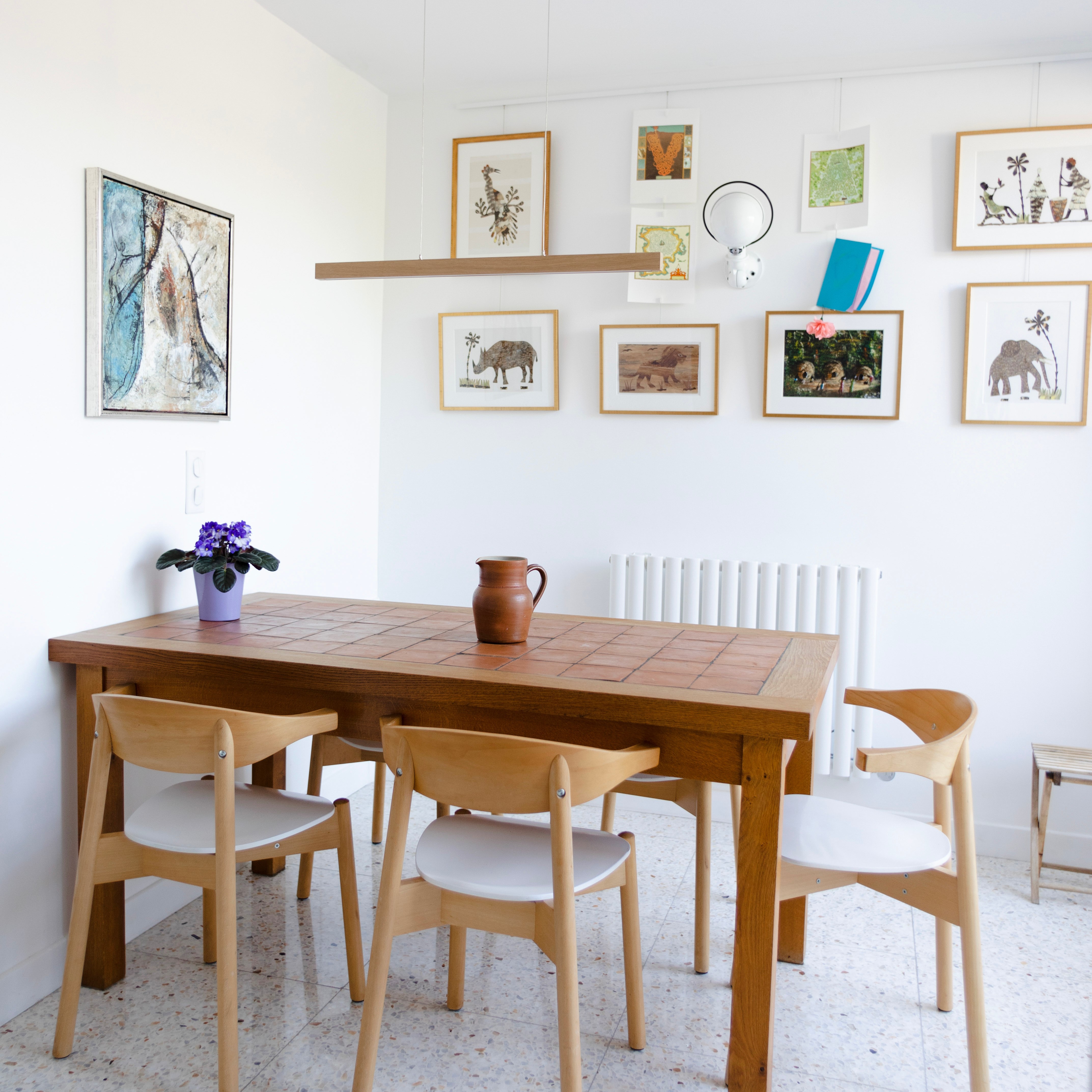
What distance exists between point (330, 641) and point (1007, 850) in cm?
231

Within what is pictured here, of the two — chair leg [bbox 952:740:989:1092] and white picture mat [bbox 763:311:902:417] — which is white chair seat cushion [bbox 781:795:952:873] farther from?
white picture mat [bbox 763:311:902:417]

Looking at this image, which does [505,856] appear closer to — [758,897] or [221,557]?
[758,897]

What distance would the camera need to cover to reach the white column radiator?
3.12 metres

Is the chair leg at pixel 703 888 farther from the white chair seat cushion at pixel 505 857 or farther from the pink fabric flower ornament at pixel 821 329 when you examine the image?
the pink fabric flower ornament at pixel 821 329

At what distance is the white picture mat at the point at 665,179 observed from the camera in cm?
324

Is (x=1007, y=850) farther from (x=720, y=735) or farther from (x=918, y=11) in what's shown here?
(x=918, y=11)

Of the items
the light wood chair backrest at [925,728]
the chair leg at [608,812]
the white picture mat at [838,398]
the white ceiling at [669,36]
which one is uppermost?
the white ceiling at [669,36]

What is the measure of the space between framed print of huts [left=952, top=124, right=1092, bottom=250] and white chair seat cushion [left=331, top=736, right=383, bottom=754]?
7.62 ft

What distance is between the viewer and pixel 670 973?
7.55 feet

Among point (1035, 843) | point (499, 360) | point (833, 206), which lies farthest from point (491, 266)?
point (1035, 843)

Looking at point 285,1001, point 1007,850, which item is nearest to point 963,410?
point 1007,850

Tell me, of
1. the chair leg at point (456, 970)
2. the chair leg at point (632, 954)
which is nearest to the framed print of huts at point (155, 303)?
the chair leg at point (456, 970)

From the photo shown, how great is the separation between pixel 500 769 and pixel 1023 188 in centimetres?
253

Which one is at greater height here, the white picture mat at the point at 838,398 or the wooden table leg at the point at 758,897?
the white picture mat at the point at 838,398
